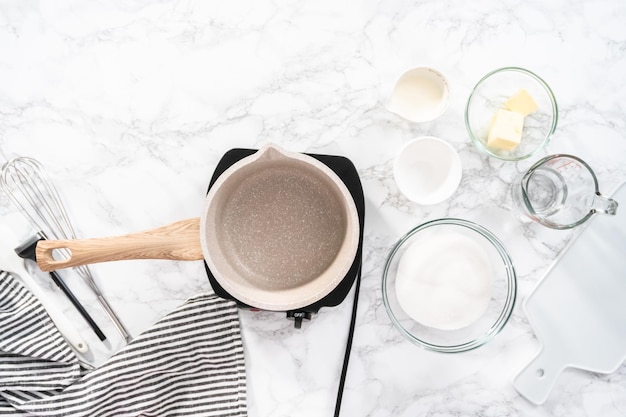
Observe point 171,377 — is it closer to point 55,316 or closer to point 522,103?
point 55,316

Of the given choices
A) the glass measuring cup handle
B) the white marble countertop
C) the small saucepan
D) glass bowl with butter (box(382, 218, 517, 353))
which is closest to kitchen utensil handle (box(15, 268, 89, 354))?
the white marble countertop

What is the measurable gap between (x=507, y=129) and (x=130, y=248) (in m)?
0.53

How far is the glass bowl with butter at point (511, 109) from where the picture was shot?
2.51 feet

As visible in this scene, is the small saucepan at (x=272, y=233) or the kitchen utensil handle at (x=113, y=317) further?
the kitchen utensil handle at (x=113, y=317)

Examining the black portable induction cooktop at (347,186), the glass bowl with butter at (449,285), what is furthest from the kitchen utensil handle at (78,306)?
the glass bowl with butter at (449,285)

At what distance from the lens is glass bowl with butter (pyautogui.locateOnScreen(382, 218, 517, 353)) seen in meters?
0.75

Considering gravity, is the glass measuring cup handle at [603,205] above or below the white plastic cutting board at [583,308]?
above

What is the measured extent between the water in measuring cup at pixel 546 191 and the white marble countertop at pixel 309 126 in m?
0.03

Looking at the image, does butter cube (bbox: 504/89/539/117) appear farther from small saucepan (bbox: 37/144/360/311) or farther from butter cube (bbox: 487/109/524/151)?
small saucepan (bbox: 37/144/360/311)

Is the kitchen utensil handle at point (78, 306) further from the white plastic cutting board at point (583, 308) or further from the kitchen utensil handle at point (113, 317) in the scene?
the white plastic cutting board at point (583, 308)

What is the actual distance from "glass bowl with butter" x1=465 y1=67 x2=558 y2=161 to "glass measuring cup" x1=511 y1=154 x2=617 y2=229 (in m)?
0.04

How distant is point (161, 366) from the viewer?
78 cm

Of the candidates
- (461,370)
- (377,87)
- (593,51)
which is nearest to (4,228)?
(377,87)

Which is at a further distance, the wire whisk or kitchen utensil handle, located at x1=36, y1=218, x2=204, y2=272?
the wire whisk
